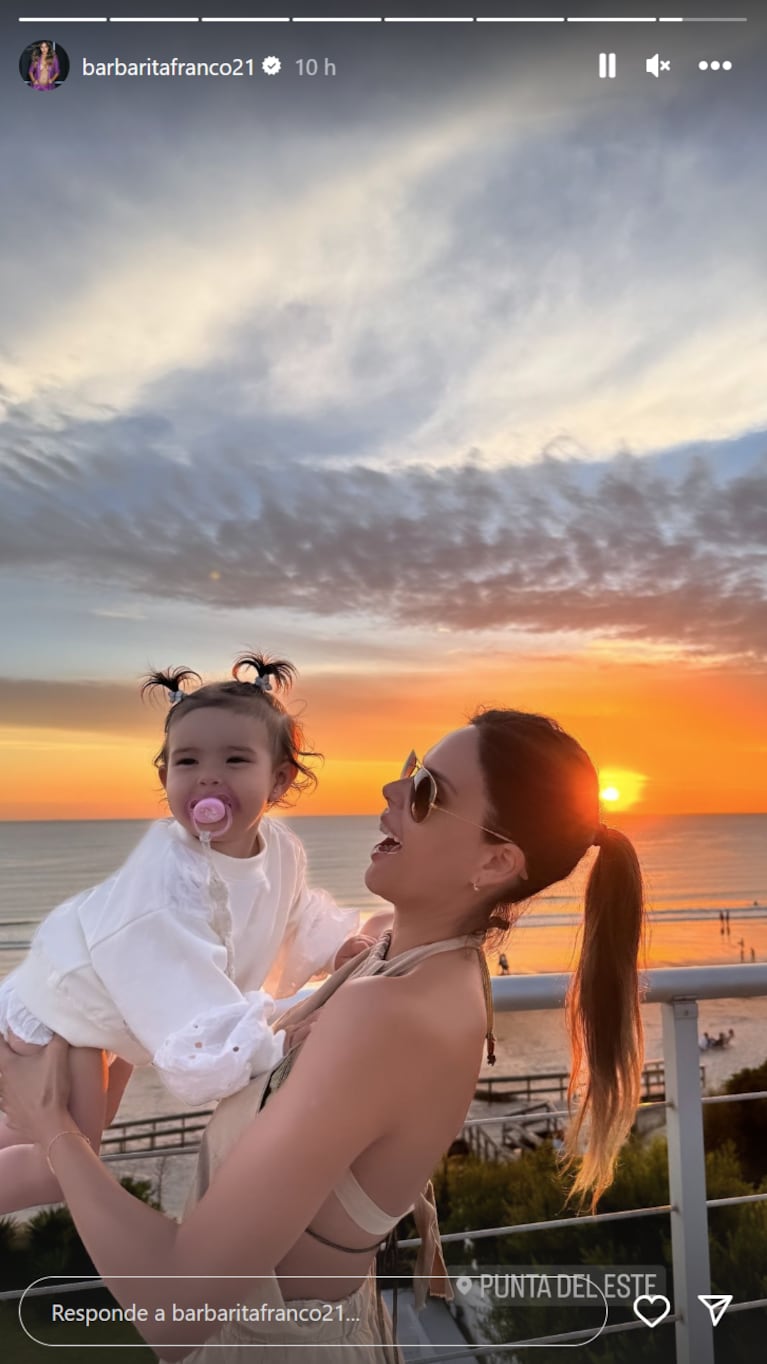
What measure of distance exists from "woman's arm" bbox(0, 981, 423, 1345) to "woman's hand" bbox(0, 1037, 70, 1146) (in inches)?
4.2

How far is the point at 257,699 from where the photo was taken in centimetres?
145

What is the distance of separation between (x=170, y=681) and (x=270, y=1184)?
0.81m

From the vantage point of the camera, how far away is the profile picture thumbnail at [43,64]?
129cm

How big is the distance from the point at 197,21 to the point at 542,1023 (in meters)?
17.7

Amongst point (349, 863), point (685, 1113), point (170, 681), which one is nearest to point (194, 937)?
point (170, 681)

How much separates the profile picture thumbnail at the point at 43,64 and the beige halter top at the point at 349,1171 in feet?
4.11

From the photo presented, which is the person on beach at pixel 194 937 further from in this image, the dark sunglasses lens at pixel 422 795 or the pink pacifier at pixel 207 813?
the dark sunglasses lens at pixel 422 795

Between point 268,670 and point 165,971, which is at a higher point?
point 268,670

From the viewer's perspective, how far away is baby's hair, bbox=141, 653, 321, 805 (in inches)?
55.7

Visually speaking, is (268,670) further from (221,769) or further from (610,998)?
(610,998)

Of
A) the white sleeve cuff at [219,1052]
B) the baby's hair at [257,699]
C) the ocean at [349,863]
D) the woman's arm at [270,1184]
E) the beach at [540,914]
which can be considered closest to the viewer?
the woman's arm at [270,1184]

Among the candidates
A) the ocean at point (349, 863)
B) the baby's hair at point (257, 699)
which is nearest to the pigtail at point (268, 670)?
the baby's hair at point (257, 699)

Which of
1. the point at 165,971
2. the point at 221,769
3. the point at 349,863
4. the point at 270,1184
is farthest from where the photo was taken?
the point at 349,863

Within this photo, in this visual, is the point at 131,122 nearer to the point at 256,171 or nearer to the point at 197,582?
the point at 256,171
